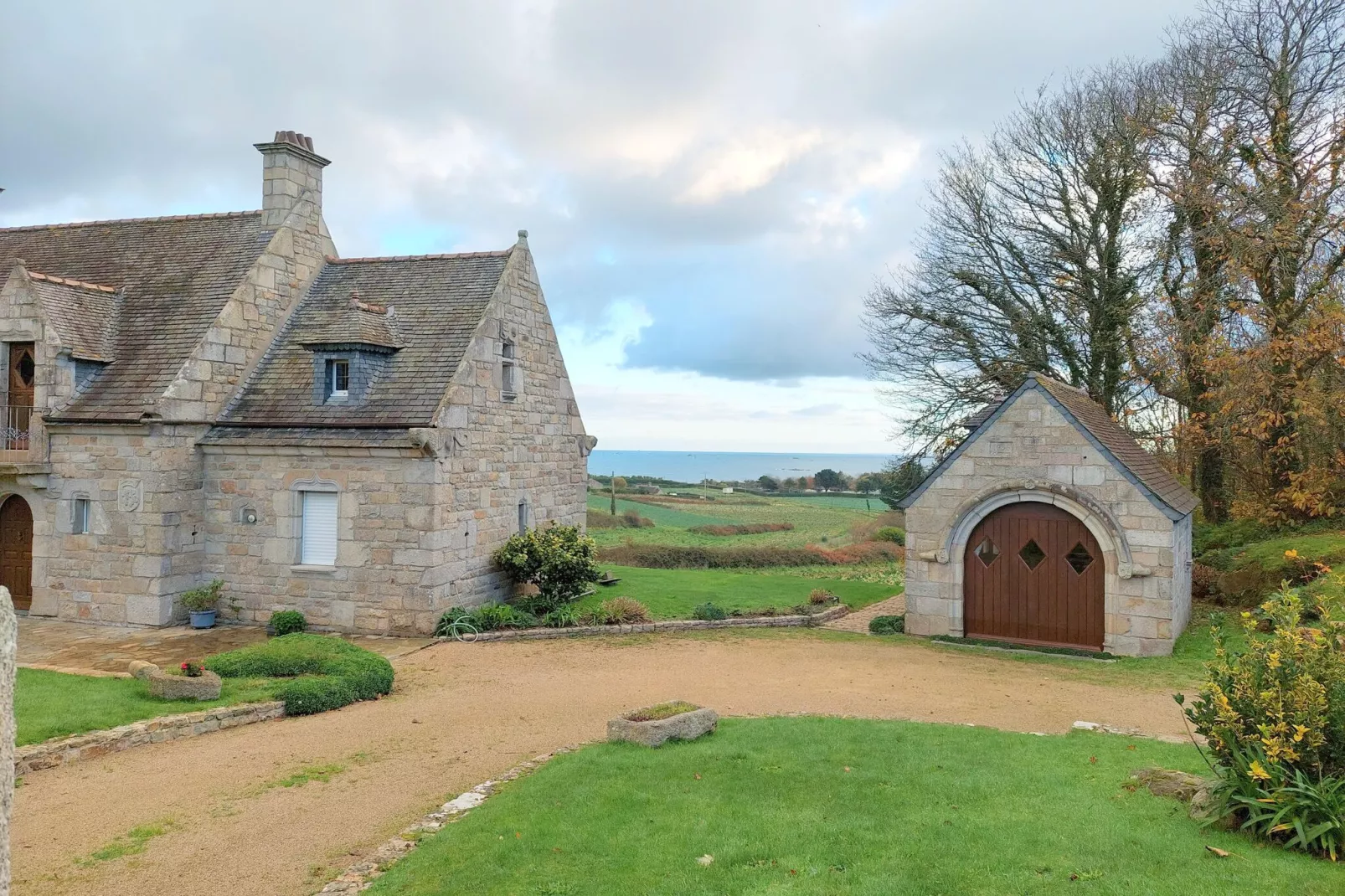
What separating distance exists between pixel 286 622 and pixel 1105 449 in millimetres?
15216

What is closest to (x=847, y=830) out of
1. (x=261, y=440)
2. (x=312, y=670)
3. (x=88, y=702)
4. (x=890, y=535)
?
(x=312, y=670)

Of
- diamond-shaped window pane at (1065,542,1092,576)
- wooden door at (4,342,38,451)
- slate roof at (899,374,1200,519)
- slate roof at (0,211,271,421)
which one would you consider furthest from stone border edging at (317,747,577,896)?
wooden door at (4,342,38,451)

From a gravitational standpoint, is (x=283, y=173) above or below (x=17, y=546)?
above

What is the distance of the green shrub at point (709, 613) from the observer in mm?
18812

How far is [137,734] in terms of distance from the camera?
1038cm

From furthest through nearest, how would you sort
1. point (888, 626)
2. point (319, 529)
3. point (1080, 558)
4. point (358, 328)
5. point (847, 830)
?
point (888, 626) < point (358, 328) < point (319, 529) < point (1080, 558) < point (847, 830)

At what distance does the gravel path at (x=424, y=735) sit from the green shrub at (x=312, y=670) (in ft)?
0.84

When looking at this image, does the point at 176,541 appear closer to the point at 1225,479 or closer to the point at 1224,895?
the point at 1224,895

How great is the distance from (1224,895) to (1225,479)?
72.3 ft

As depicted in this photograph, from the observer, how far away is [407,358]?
1845 cm

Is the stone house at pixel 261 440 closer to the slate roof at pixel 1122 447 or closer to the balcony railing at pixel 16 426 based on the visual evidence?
the balcony railing at pixel 16 426

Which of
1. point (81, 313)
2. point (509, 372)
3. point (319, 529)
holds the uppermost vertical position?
point (81, 313)

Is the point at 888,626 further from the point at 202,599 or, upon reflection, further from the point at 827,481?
the point at 827,481

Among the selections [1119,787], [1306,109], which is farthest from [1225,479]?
[1119,787]
